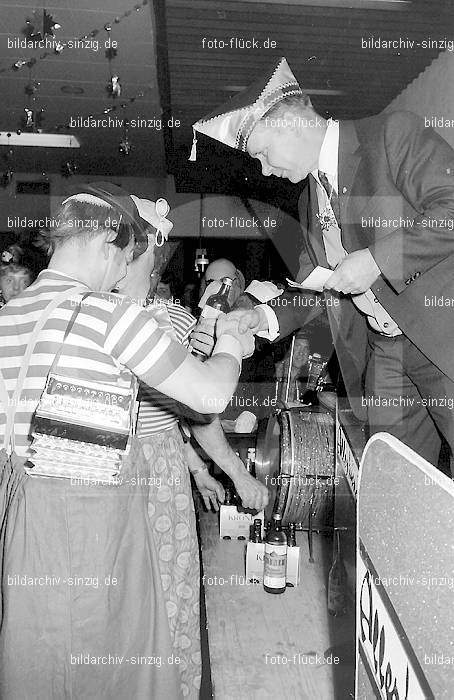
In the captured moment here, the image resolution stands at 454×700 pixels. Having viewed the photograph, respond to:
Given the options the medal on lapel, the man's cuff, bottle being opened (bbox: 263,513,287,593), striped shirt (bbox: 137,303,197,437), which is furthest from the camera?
bottle being opened (bbox: 263,513,287,593)

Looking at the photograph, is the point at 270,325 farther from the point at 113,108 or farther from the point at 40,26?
the point at 113,108

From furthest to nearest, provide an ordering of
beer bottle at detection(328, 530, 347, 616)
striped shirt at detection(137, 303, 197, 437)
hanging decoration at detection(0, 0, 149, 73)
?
hanging decoration at detection(0, 0, 149, 73)
beer bottle at detection(328, 530, 347, 616)
striped shirt at detection(137, 303, 197, 437)

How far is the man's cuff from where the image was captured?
217 centimetres

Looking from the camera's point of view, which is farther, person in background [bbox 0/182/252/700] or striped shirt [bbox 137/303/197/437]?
striped shirt [bbox 137/303/197/437]

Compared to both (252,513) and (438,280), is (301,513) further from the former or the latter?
(438,280)

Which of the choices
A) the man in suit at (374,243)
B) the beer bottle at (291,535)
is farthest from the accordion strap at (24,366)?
the beer bottle at (291,535)

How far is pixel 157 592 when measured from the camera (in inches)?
→ 58.1

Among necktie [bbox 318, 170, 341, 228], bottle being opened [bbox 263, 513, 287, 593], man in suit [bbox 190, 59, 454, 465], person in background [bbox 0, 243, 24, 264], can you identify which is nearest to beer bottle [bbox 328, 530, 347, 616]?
bottle being opened [bbox 263, 513, 287, 593]

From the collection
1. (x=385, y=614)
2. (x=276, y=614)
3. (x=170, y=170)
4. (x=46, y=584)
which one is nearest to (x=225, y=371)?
(x=46, y=584)

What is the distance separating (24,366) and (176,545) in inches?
33.1

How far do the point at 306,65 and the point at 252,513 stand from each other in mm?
3111

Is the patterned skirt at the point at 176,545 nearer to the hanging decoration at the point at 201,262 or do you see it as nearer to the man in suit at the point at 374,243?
the man in suit at the point at 374,243

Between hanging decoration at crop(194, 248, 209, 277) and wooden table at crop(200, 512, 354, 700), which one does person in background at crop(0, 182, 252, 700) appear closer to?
wooden table at crop(200, 512, 354, 700)

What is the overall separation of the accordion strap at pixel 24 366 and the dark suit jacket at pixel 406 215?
0.75m
